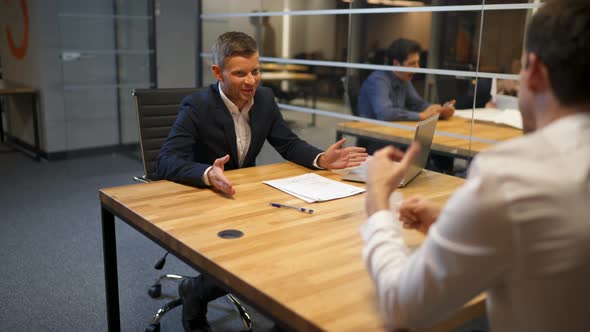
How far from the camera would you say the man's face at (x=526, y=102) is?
885mm

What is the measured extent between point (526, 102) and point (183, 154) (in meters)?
1.51

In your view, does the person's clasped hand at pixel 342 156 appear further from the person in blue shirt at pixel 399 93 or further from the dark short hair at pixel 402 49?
the dark short hair at pixel 402 49

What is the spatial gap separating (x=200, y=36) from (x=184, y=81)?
59 centimetres

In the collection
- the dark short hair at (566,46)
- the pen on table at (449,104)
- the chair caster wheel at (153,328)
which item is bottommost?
the chair caster wheel at (153,328)

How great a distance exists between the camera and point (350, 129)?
3.97m

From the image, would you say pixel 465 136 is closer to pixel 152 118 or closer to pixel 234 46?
pixel 234 46

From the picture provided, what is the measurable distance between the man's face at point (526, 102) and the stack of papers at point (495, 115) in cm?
233

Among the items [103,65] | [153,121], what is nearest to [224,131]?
[153,121]

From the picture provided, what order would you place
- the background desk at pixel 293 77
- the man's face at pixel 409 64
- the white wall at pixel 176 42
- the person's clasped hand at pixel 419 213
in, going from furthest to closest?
the white wall at pixel 176 42 → the background desk at pixel 293 77 → the man's face at pixel 409 64 → the person's clasped hand at pixel 419 213

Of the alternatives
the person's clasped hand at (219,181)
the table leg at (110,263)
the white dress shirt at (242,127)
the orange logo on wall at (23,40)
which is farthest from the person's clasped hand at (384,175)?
the orange logo on wall at (23,40)

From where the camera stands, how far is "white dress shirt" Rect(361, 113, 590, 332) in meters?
0.75

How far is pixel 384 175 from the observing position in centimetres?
111

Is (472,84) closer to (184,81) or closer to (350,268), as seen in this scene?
(350,268)

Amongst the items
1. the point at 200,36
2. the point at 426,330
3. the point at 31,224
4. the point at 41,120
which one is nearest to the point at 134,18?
the point at 200,36
